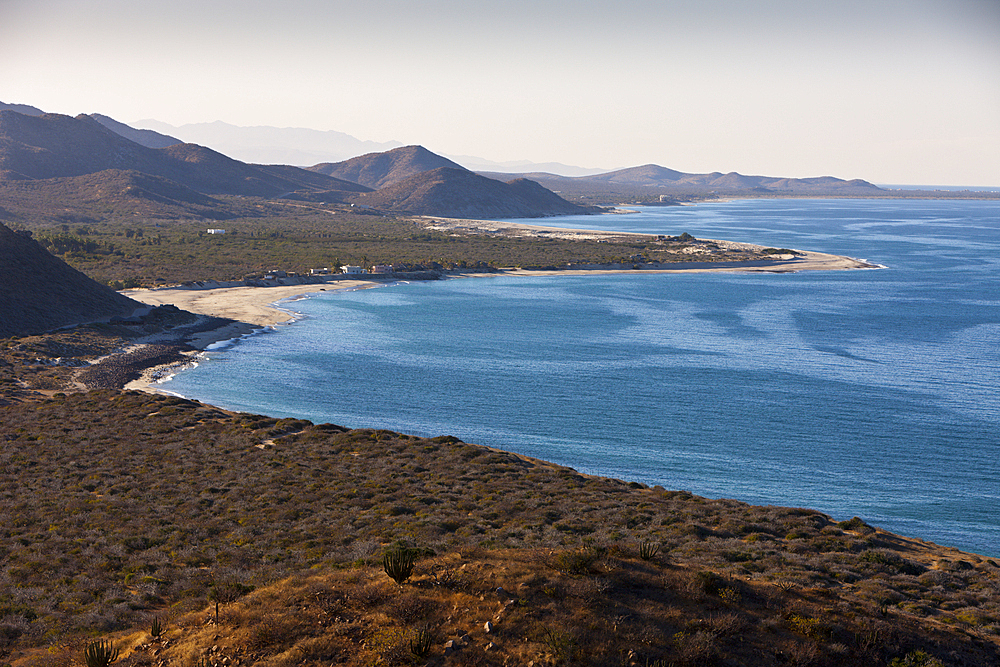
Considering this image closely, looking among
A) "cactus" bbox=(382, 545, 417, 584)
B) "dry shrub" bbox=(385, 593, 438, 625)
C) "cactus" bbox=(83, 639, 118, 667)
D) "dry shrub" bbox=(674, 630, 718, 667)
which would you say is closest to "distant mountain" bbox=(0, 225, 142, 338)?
"cactus" bbox=(83, 639, 118, 667)

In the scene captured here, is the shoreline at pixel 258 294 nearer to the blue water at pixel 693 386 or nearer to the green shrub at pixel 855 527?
the blue water at pixel 693 386

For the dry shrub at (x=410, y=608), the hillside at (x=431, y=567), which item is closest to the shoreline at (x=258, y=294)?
the hillside at (x=431, y=567)

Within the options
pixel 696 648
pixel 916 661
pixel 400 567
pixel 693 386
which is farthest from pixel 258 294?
pixel 916 661

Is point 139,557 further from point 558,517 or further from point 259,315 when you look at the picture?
point 259,315

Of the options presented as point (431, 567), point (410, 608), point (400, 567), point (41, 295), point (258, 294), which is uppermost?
point (41, 295)

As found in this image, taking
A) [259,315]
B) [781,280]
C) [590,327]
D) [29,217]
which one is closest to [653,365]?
[590,327]

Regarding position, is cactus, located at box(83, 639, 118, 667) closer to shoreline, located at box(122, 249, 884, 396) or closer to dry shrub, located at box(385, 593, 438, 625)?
dry shrub, located at box(385, 593, 438, 625)

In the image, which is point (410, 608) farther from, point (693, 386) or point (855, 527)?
point (693, 386)
